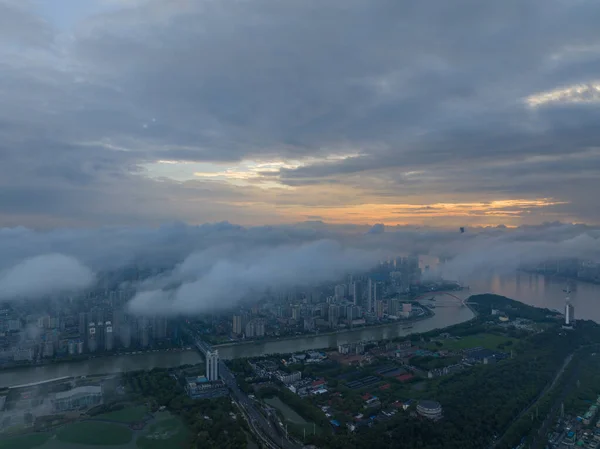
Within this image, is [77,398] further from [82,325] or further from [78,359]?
[82,325]

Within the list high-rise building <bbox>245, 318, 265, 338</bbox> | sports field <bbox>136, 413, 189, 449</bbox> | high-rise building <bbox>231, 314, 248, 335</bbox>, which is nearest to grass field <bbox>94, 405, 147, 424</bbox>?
sports field <bbox>136, 413, 189, 449</bbox>

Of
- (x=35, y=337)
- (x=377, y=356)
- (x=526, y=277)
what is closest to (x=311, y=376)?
(x=377, y=356)

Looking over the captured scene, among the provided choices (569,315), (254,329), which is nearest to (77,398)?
(254,329)

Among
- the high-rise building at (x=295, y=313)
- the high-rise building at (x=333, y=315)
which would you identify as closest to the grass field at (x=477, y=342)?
the high-rise building at (x=333, y=315)

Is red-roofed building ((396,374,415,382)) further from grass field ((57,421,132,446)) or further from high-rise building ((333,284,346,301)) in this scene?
high-rise building ((333,284,346,301))

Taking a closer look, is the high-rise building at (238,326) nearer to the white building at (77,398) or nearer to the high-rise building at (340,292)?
the white building at (77,398)

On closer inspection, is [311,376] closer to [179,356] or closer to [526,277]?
[179,356]

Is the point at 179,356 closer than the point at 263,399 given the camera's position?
No
